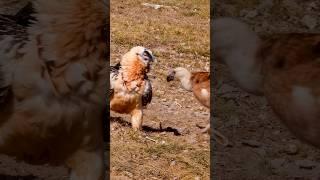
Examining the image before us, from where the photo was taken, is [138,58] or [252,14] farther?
[252,14]

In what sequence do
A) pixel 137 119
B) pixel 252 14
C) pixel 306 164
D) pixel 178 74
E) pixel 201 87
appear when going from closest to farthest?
pixel 306 164
pixel 137 119
pixel 201 87
pixel 178 74
pixel 252 14

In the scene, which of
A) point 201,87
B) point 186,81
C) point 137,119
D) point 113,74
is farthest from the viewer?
point 186,81

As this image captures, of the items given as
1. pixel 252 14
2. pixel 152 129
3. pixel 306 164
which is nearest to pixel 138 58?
pixel 152 129

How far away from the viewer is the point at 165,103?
6.17 metres

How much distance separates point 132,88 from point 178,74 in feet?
2.34

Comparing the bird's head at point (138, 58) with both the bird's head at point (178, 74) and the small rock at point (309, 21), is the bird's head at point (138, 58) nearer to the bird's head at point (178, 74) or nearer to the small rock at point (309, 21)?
the bird's head at point (178, 74)

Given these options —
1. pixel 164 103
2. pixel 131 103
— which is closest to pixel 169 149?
pixel 131 103

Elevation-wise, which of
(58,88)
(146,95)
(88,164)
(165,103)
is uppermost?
(58,88)

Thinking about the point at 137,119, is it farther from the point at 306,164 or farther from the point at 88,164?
the point at 88,164

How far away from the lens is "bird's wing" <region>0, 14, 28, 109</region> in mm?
2916

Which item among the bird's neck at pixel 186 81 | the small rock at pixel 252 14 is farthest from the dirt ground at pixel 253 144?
the small rock at pixel 252 14

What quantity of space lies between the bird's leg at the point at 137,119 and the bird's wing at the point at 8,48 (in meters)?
2.40

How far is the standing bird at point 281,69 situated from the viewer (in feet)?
11.6

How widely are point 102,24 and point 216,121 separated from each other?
2857 millimetres
